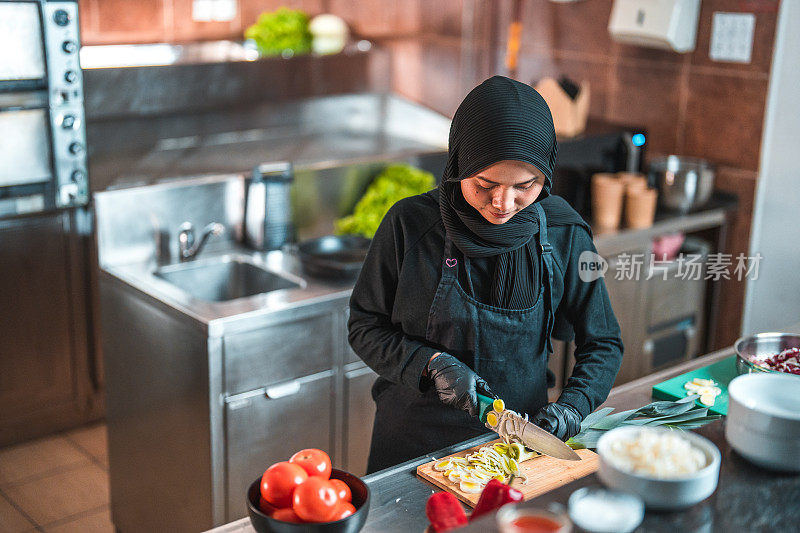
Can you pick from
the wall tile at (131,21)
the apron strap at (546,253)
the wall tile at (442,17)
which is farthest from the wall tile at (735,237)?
the wall tile at (131,21)

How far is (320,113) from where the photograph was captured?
5.32m

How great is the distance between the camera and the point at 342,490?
145 centimetres

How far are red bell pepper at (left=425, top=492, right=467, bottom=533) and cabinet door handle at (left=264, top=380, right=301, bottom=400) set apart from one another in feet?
4.84

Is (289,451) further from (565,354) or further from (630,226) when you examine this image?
(630,226)

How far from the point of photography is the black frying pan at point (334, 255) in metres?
3.09

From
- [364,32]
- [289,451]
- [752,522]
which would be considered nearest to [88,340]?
[289,451]

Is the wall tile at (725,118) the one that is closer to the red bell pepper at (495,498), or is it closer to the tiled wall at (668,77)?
the tiled wall at (668,77)

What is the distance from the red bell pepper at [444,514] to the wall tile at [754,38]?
117 inches

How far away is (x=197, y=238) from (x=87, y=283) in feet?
2.76

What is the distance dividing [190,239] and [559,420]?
1.92m

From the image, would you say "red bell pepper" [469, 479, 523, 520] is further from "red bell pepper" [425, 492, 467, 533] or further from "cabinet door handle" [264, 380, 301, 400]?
"cabinet door handle" [264, 380, 301, 400]

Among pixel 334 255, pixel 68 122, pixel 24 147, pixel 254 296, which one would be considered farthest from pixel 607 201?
pixel 24 147

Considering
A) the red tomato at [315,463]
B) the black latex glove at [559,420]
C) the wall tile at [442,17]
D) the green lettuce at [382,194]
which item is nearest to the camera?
the red tomato at [315,463]

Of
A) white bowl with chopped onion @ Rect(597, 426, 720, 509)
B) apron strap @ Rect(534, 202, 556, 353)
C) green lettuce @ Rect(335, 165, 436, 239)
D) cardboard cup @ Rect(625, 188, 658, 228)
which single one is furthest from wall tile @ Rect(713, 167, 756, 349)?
white bowl with chopped onion @ Rect(597, 426, 720, 509)
